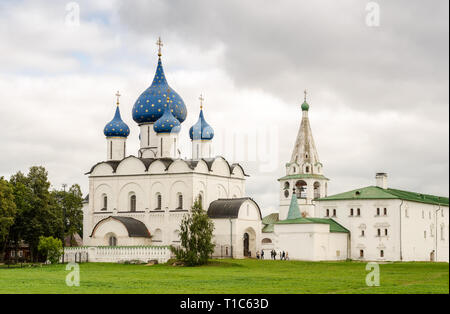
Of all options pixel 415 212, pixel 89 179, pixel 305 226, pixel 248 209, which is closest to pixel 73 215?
pixel 89 179

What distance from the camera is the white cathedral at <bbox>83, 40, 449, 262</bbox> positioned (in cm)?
5559

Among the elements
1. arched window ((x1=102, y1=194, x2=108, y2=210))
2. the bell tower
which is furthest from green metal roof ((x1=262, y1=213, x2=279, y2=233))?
arched window ((x1=102, y1=194, x2=108, y2=210))

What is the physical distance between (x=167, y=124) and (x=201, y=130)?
12.7 feet

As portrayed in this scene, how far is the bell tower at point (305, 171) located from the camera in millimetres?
72938

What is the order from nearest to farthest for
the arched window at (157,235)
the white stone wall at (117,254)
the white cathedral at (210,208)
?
the white stone wall at (117,254) → the white cathedral at (210,208) → the arched window at (157,235)

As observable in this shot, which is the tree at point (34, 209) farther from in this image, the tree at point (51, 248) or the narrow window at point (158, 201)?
the narrow window at point (158, 201)

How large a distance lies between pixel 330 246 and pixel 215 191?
968 centimetres

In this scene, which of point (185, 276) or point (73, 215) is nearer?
point (185, 276)

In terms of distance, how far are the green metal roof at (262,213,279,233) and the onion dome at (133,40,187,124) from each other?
60.2 feet

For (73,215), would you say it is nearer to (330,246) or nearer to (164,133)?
(164,133)

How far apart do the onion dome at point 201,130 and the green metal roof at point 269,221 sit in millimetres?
16714

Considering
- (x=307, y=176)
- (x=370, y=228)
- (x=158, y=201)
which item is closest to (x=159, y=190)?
(x=158, y=201)

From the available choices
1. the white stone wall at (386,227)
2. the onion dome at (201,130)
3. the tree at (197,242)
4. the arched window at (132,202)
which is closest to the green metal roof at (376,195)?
the white stone wall at (386,227)
